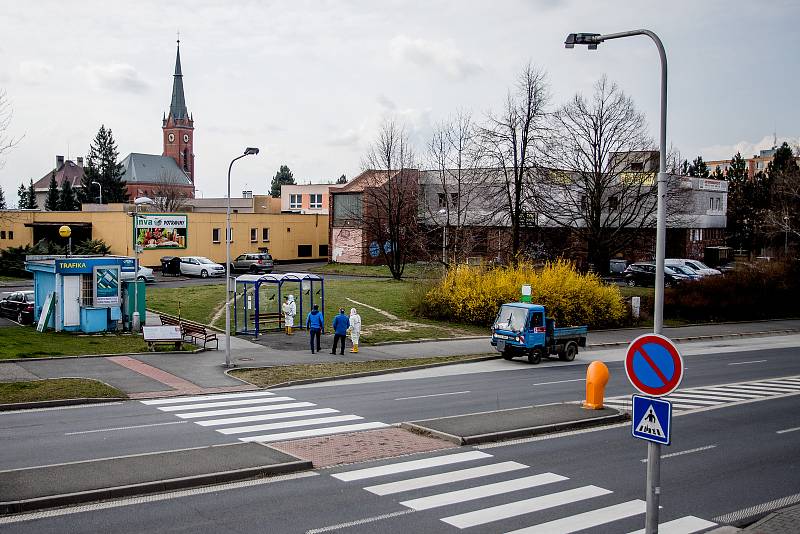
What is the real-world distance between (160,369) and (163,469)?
1197cm

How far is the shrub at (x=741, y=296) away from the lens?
47344mm

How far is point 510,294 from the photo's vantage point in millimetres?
37844

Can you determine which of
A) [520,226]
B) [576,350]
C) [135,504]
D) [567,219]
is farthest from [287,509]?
[567,219]

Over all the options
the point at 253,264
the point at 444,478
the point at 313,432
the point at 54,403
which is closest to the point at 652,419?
the point at 444,478

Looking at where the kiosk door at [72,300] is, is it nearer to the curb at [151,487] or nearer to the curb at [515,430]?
the curb at [515,430]

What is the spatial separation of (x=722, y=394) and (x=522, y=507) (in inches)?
550

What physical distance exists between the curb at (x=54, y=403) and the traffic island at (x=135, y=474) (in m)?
6.13

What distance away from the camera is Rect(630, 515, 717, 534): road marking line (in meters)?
11.1

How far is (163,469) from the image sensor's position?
13.0 m

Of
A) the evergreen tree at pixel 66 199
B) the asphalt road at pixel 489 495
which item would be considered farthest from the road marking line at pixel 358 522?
the evergreen tree at pixel 66 199

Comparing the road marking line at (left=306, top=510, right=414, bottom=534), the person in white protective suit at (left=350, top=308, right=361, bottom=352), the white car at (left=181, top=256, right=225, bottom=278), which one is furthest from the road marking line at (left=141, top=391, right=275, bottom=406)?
the white car at (left=181, top=256, right=225, bottom=278)

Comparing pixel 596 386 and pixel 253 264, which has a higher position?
pixel 253 264

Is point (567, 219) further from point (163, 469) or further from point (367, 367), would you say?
point (163, 469)

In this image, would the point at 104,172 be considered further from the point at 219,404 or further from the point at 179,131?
the point at 219,404
